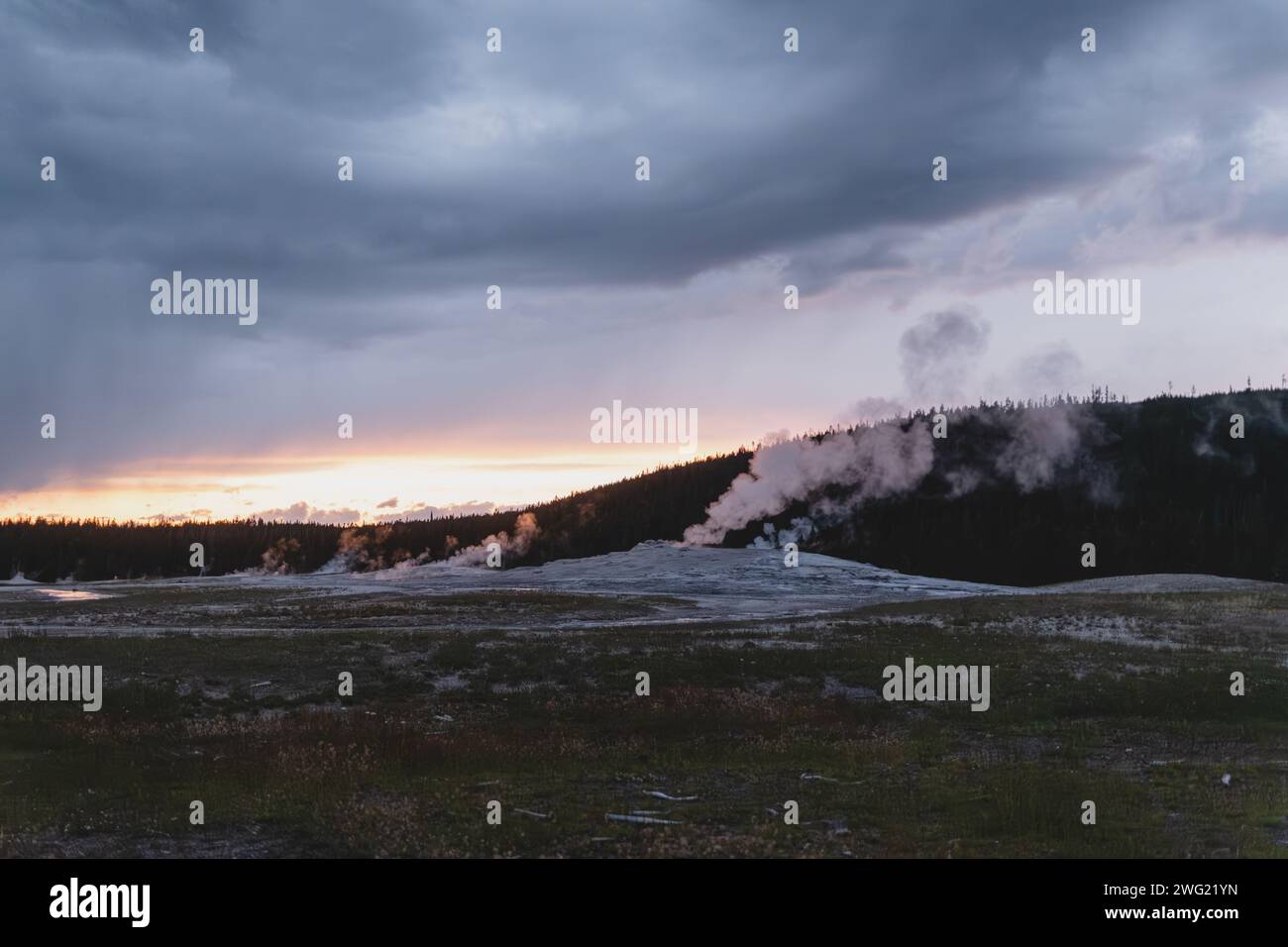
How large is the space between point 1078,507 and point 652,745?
106015 mm

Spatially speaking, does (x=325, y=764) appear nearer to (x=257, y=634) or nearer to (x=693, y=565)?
(x=257, y=634)

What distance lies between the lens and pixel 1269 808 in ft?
74.0

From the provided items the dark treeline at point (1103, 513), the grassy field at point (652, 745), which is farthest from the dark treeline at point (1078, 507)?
the grassy field at point (652, 745)

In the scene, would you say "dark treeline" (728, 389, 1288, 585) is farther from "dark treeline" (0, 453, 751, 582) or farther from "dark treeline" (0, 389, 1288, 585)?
"dark treeline" (0, 453, 751, 582)

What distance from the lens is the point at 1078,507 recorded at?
125 meters

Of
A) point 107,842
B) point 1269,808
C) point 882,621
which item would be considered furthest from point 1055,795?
point 882,621

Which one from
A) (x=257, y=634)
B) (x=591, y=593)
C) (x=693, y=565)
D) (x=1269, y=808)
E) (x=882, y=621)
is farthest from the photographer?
(x=693, y=565)

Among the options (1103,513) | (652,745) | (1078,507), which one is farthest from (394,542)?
(652,745)

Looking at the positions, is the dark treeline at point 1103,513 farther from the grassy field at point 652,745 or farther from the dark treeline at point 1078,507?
the grassy field at point 652,745

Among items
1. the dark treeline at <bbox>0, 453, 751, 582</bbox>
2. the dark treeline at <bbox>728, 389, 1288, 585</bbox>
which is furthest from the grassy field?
the dark treeline at <bbox>0, 453, 751, 582</bbox>

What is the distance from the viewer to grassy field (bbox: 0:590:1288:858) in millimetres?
21078

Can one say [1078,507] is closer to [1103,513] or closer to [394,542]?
[1103,513]

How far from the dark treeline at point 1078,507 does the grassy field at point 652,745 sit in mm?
64385
